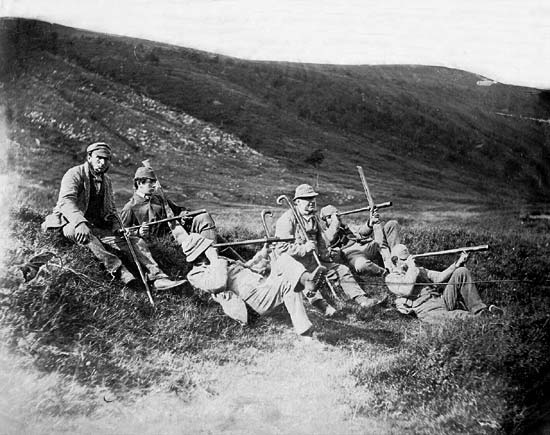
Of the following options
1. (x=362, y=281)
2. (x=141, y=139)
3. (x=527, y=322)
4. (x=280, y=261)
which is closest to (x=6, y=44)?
(x=141, y=139)

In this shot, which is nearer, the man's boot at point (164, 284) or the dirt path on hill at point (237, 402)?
the dirt path on hill at point (237, 402)

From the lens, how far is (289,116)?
7.39 m

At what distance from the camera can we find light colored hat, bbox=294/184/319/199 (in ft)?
22.3

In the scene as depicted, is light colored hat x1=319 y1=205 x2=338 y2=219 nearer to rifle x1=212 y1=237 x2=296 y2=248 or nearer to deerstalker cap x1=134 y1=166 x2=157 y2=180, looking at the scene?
rifle x1=212 y1=237 x2=296 y2=248

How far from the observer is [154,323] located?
20.4 feet

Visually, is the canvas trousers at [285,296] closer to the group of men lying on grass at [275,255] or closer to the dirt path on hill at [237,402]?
the group of men lying on grass at [275,255]

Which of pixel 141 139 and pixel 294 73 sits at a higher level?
pixel 294 73

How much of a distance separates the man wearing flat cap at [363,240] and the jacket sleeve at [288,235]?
0.35 m

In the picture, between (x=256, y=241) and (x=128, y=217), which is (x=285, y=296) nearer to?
(x=256, y=241)

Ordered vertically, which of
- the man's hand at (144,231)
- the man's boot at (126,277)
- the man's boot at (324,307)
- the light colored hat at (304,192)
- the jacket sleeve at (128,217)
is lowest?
the man's boot at (324,307)

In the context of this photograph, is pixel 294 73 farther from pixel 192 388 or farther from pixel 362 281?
pixel 192 388


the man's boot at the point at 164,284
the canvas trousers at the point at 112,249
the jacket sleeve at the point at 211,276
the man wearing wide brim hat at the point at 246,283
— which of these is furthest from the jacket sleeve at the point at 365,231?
the canvas trousers at the point at 112,249

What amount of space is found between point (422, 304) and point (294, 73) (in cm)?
286

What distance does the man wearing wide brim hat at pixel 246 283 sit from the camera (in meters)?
6.31
